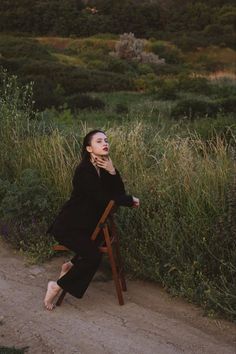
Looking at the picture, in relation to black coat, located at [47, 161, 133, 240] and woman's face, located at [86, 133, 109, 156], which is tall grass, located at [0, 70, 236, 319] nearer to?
black coat, located at [47, 161, 133, 240]

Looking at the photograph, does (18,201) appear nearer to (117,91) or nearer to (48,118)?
(48,118)

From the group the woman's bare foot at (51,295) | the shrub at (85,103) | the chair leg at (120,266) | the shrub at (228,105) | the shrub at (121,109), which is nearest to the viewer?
the woman's bare foot at (51,295)

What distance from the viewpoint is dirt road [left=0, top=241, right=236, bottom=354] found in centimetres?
436

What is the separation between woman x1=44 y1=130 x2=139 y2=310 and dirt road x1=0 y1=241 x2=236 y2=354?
0.22 m

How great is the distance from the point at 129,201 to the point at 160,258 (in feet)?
3.15

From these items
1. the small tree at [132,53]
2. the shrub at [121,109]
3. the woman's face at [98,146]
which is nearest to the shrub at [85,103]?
the shrub at [121,109]

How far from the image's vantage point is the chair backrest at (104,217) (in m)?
4.68

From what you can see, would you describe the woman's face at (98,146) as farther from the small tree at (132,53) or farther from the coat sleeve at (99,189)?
the small tree at (132,53)

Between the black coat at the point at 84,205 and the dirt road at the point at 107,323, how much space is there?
65 cm

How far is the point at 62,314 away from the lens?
4.84 m

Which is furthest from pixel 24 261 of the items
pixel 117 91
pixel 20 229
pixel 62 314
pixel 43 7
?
pixel 43 7

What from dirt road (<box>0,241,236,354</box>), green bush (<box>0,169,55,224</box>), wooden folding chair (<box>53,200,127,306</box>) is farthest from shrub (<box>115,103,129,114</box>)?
wooden folding chair (<box>53,200,127,306</box>)

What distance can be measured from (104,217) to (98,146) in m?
0.56

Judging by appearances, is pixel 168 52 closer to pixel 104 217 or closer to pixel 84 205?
pixel 84 205
